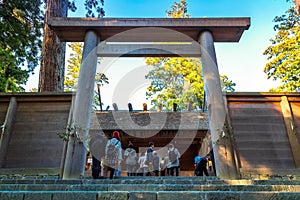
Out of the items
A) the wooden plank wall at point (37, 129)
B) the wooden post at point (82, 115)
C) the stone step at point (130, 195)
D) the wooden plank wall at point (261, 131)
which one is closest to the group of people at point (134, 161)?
the wooden post at point (82, 115)

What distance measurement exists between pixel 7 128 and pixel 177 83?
13.8 metres

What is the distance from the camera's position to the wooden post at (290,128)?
546 cm

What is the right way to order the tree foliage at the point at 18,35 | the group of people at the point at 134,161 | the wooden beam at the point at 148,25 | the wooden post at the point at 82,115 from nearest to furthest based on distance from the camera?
the wooden post at the point at 82,115
the group of people at the point at 134,161
the wooden beam at the point at 148,25
the tree foliage at the point at 18,35

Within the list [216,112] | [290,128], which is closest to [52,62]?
[216,112]

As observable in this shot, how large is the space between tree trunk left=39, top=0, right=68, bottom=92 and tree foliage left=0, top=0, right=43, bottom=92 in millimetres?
2829

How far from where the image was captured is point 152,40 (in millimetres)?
6840

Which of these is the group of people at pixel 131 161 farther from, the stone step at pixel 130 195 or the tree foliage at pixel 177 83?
the tree foliage at pixel 177 83

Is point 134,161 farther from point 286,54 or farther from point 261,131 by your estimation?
point 286,54

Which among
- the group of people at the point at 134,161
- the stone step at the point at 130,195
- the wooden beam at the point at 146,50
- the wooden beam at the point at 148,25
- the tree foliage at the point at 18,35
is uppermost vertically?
the tree foliage at the point at 18,35

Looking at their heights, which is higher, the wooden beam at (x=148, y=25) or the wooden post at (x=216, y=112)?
the wooden beam at (x=148, y=25)

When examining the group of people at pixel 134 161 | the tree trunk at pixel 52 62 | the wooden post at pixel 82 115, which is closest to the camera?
the wooden post at pixel 82 115

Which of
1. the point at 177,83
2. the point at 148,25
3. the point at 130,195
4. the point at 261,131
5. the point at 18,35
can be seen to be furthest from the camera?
the point at 177,83

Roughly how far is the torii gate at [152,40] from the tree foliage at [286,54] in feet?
32.4

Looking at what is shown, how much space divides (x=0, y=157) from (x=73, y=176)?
5.98ft
